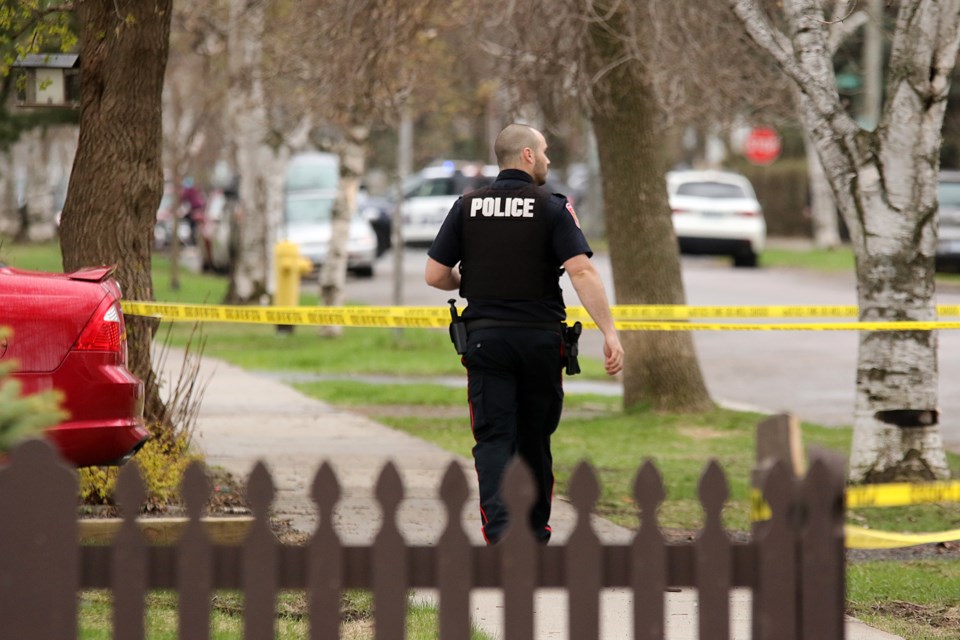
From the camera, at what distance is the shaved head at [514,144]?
639 centimetres

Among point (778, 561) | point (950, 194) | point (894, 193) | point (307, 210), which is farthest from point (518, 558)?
point (307, 210)

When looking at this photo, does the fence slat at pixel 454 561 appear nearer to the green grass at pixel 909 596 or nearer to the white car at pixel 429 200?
the green grass at pixel 909 596

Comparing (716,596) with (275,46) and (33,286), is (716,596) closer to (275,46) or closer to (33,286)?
(33,286)

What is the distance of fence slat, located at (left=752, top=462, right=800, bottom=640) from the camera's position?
3.27 meters

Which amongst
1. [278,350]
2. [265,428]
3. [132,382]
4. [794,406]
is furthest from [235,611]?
[278,350]

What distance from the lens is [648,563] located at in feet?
11.0

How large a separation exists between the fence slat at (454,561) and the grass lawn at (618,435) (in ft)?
10.1

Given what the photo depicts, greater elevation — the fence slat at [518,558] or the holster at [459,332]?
the holster at [459,332]

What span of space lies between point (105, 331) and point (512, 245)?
191 cm

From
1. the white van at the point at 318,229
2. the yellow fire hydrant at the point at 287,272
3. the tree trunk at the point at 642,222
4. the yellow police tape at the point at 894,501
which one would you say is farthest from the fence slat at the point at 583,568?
the white van at the point at 318,229

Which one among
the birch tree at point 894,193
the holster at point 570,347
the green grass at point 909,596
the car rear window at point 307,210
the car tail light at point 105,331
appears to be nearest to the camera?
the green grass at point 909,596

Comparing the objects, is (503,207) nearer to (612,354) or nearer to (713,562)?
(612,354)

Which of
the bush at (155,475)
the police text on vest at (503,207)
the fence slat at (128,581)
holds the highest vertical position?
the police text on vest at (503,207)

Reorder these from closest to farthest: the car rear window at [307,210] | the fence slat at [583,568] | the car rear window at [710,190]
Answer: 1. the fence slat at [583,568]
2. the car rear window at [307,210]
3. the car rear window at [710,190]
